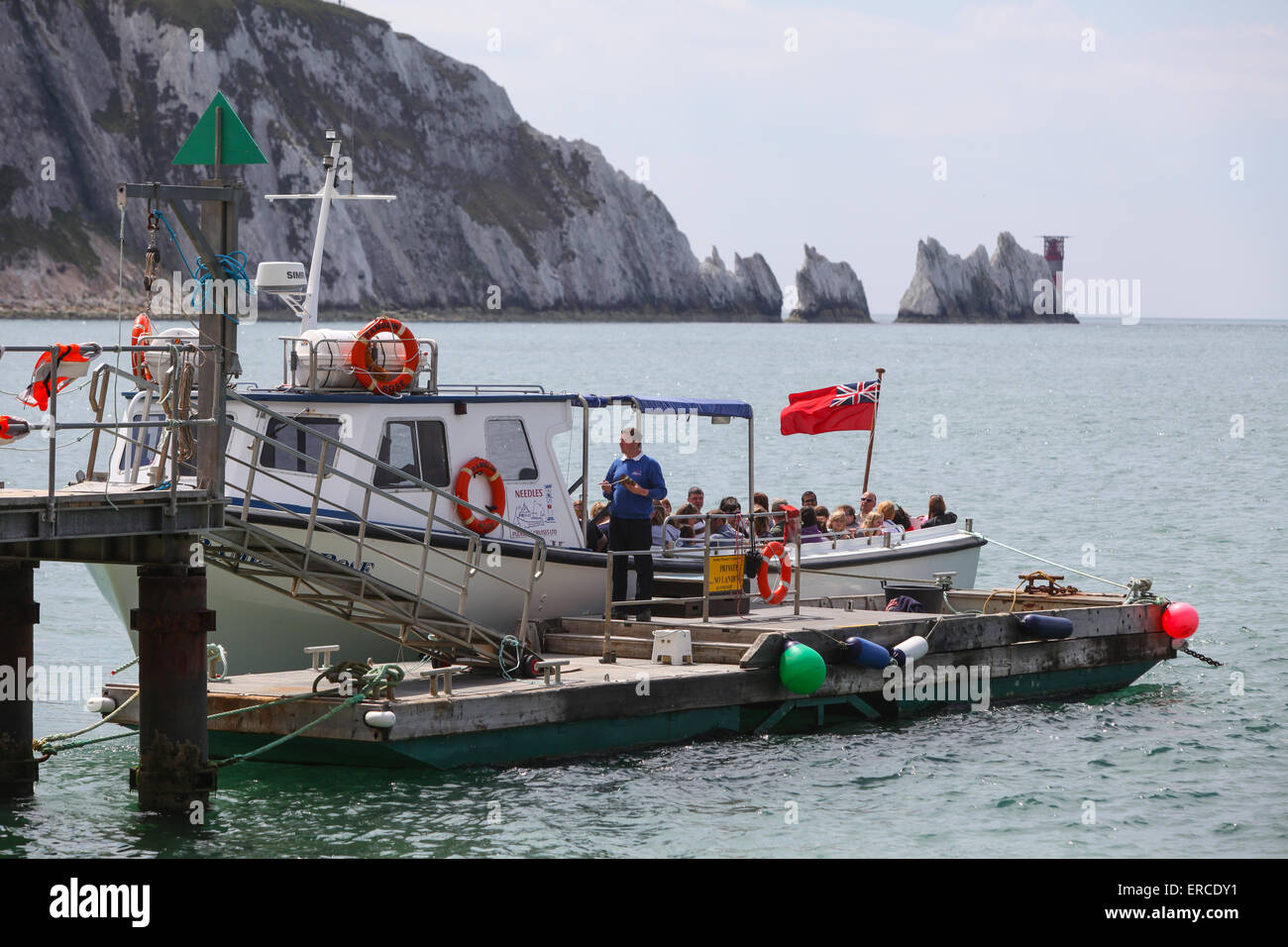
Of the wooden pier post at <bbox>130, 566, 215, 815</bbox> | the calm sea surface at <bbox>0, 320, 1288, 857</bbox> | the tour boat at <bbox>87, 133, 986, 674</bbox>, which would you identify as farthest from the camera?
the tour boat at <bbox>87, 133, 986, 674</bbox>

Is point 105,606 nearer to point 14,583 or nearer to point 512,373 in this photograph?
point 14,583

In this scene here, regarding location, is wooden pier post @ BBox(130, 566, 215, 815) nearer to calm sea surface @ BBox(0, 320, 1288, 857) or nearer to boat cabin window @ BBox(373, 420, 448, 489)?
calm sea surface @ BBox(0, 320, 1288, 857)

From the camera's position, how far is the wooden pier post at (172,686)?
13.4m

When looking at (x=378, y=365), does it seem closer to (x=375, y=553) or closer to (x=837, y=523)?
(x=375, y=553)

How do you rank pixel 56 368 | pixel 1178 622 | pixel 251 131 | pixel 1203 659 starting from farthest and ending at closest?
pixel 251 131
pixel 1203 659
pixel 1178 622
pixel 56 368

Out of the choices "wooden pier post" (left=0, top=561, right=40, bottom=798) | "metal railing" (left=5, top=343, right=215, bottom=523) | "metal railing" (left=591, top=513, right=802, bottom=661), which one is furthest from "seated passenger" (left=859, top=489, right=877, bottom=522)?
"wooden pier post" (left=0, top=561, right=40, bottom=798)

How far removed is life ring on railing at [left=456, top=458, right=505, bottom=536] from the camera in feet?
56.7

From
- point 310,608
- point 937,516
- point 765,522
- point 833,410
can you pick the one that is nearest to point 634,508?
point 310,608

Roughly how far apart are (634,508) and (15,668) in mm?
6434

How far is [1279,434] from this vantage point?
6950cm

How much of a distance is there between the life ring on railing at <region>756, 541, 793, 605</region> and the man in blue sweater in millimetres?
1370

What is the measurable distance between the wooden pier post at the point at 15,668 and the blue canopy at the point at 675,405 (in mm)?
6238

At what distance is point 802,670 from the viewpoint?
54.6 feet

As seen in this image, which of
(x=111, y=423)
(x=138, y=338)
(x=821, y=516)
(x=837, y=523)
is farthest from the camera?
(x=837, y=523)
